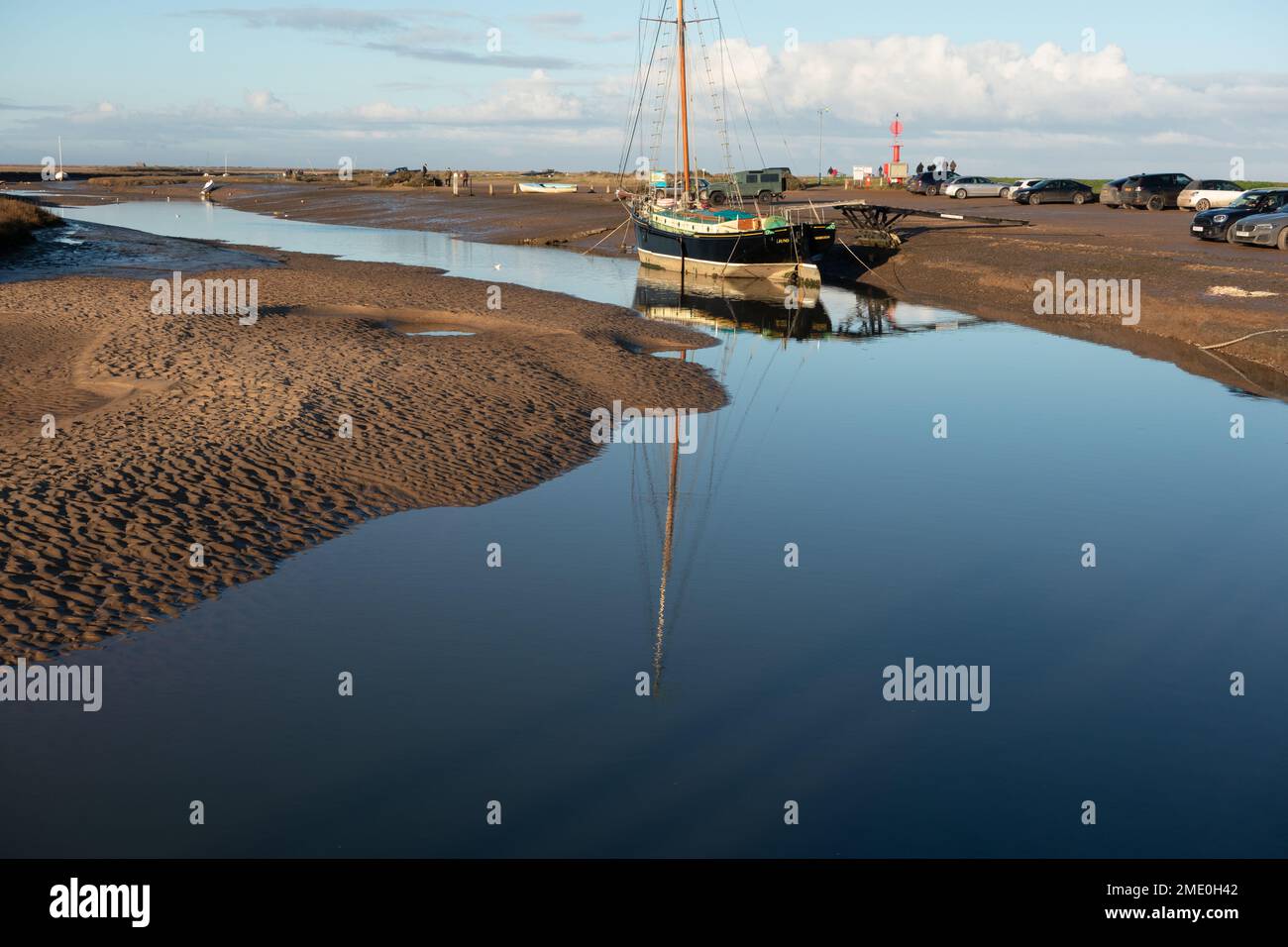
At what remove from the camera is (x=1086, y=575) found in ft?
39.8

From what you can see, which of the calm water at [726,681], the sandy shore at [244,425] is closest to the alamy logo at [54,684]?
the calm water at [726,681]

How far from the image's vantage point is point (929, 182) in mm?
74562

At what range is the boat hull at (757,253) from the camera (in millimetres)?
38625

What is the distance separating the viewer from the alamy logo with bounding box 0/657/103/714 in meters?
9.01

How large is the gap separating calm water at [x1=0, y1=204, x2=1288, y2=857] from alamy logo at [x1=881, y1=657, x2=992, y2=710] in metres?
0.16

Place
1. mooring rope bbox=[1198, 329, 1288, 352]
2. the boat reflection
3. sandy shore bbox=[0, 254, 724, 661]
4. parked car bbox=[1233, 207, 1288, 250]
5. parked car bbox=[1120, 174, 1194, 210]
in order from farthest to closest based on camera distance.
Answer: parked car bbox=[1120, 174, 1194, 210] → parked car bbox=[1233, 207, 1288, 250] → the boat reflection → mooring rope bbox=[1198, 329, 1288, 352] → sandy shore bbox=[0, 254, 724, 661]

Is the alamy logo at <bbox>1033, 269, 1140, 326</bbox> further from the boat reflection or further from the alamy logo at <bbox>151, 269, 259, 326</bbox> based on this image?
the alamy logo at <bbox>151, 269, 259, 326</bbox>

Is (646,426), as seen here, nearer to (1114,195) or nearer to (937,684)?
(937,684)

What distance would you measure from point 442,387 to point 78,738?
33.9 feet

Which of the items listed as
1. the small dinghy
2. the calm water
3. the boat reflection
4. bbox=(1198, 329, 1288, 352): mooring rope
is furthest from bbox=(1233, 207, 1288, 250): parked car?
the small dinghy

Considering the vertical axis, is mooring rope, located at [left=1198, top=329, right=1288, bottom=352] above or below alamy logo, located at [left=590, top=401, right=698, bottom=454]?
above

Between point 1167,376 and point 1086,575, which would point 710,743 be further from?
point 1167,376

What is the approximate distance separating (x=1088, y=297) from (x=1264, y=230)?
25.5 feet

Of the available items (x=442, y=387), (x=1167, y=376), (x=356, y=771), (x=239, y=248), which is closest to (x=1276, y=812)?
(x=356, y=771)
